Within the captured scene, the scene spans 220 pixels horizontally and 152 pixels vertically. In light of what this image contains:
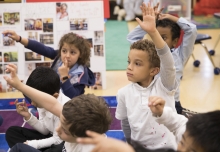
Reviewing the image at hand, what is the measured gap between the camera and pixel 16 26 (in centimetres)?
345

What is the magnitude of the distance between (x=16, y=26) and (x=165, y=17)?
1554mm

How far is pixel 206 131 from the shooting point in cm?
115

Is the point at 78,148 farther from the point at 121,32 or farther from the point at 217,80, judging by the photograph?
the point at 121,32

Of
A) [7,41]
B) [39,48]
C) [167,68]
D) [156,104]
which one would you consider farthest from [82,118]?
[7,41]

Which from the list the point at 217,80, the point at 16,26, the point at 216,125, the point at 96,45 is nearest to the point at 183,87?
the point at 217,80

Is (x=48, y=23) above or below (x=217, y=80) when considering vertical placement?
above

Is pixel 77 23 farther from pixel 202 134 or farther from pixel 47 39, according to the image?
pixel 202 134

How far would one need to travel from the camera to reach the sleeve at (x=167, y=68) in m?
1.65

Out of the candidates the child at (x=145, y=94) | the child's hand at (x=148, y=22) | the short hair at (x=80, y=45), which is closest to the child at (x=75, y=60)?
the short hair at (x=80, y=45)

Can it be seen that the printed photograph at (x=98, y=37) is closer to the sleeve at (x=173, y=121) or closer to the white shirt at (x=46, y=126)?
the white shirt at (x=46, y=126)

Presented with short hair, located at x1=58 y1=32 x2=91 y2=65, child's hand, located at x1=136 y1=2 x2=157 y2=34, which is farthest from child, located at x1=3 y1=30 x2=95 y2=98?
child's hand, located at x1=136 y1=2 x2=157 y2=34

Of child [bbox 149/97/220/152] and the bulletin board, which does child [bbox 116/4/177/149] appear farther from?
the bulletin board

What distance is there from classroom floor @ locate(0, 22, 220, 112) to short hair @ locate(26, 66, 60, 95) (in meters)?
1.30

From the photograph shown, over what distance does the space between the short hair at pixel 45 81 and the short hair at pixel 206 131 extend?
105 cm
